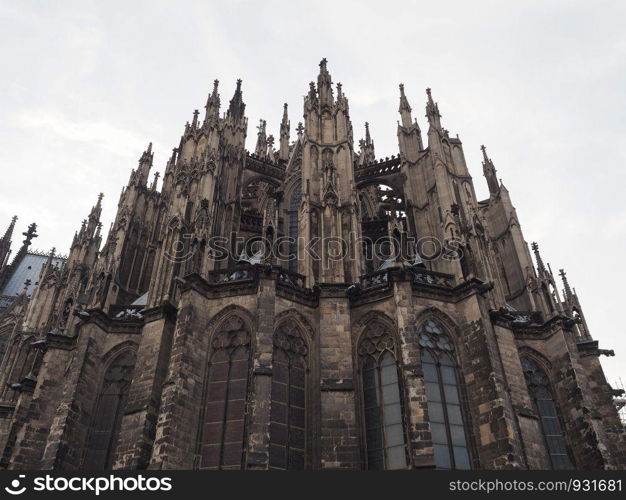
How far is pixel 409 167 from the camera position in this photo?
92.7 feet

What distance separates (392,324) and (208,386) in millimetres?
6570

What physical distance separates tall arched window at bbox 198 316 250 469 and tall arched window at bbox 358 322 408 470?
13.1 ft

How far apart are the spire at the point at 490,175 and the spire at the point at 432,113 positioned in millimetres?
4376

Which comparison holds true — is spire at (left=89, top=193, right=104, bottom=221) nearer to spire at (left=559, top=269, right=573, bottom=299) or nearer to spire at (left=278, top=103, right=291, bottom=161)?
spire at (left=278, top=103, right=291, bottom=161)

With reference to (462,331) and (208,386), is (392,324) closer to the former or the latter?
(462,331)

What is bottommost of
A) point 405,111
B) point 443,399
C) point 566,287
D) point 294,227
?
point 443,399

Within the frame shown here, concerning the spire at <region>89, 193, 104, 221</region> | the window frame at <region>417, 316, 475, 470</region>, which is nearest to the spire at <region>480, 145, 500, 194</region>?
the window frame at <region>417, 316, 475, 470</region>

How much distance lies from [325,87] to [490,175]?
34.2ft

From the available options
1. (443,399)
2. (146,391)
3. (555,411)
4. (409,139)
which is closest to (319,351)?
(443,399)

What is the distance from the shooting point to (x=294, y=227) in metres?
28.6

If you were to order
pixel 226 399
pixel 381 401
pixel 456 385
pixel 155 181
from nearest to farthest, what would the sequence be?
pixel 226 399
pixel 381 401
pixel 456 385
pixel 155 181

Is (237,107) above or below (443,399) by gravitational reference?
above

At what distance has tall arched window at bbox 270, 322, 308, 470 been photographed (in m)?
16.2

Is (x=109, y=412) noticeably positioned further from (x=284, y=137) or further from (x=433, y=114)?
(x=284, y=137)
